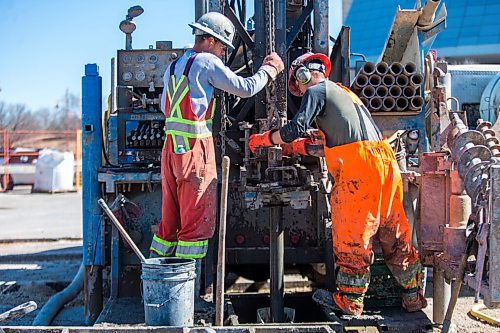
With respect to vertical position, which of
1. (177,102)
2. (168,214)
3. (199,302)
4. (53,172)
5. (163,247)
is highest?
(177,102)

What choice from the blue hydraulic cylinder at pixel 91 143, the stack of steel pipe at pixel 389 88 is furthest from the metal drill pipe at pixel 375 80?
the blue hydraulic cylinder at pixel 91 143

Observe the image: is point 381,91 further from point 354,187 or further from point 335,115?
point 354,187

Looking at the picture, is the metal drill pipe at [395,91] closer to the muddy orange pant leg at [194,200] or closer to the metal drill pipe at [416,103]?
the metal drill pipe at [416,103]

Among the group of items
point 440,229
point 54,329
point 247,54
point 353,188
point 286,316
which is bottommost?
point 286,316

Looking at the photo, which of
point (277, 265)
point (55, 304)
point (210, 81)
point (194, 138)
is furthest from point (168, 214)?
point (55, 304)

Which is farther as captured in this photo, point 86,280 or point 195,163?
point 86,280

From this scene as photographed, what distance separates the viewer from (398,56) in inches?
213

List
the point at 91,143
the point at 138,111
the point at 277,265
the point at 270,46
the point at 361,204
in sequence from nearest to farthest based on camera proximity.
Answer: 1. the point at 361,204
2. the point at 277,265
3. the point at 270,46
4. the point at 91,143
5. the point at 138,111

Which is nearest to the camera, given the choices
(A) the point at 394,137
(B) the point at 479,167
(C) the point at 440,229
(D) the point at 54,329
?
(D) the point at 54,329

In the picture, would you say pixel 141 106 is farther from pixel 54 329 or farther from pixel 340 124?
pixel 54 329

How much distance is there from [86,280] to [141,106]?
1.48 metres

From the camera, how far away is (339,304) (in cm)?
387

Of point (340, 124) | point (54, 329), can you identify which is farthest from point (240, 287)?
point (54, 329)

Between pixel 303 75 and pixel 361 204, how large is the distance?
0.91 metres
